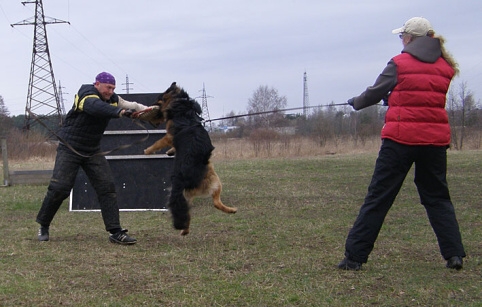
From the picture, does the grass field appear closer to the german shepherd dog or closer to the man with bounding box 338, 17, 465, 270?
the man with bounding box 338, 17, 465, 270

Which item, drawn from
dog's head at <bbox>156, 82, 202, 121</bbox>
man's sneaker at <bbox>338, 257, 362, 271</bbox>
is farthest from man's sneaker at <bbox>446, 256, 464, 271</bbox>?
dog's head at <bbox>156, 82, 202, 121</bbox>

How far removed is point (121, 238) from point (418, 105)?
343 centimetres

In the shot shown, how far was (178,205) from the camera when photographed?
557cm

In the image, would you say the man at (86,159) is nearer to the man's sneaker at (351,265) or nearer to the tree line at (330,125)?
the man's sneaker at (351,265)

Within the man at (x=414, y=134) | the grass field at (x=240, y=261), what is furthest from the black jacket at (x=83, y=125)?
the man at (x=414, y=134)

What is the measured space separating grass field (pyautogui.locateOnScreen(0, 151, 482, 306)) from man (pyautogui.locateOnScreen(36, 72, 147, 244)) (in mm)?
283

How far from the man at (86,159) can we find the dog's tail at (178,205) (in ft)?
2.52

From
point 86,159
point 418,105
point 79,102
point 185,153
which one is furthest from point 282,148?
point 418,105

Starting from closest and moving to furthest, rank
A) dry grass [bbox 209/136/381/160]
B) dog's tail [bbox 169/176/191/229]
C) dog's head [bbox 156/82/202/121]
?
dog's tail [bbox 169/176/191/229] → dog's head [bbox 156/82/202/121] → dry grass [bbox 209/136/381/160]

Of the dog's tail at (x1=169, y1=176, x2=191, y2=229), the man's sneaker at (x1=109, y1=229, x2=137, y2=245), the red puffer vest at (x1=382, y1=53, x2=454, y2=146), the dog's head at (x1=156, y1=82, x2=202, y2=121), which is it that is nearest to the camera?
the red puffer vest at (x1=382, y1=53, x2=454, y2=146)

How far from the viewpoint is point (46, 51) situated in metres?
32.2

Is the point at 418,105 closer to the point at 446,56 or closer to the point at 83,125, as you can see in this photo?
the point at 446,56

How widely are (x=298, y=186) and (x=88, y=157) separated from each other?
658cm

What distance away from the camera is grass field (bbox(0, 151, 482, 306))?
4008mm
